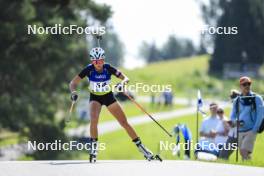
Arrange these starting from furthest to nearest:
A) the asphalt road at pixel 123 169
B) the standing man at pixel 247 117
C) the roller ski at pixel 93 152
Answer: the standing man at pixel 247 117 → the roller ski at pixel 93 152 → the asphalt road at pixel 123 169

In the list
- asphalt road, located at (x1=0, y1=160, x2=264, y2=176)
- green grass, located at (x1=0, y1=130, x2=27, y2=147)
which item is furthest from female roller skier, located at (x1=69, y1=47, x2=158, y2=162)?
green grass, located at (x1=0, y1=130, x2=27, y2=147)

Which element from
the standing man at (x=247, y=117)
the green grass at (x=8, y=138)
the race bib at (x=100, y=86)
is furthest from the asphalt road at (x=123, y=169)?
the green grass at (x=8, y=138)

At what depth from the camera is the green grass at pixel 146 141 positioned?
15.5 meters

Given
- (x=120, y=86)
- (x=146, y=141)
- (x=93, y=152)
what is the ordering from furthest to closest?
Answer: (x=146, y=141), (x=93, y=152), (x=120, y=86)

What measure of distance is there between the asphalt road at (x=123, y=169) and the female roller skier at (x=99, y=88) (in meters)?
1.10

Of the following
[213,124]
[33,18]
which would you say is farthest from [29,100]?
[213,124]

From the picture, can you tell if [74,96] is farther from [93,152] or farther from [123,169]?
[123,169]

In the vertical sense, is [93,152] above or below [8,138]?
below

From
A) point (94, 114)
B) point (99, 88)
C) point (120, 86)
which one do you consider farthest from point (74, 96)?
point (120, 86)

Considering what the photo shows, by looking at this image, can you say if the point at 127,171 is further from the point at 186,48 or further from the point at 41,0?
the point at 186,48

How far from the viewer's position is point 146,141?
27.0 metres

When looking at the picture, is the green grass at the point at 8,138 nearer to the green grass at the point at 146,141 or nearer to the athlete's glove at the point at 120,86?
the green grass at the point at 146,141

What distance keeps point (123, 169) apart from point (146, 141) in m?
14.5

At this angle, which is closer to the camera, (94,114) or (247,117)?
(94,114)
